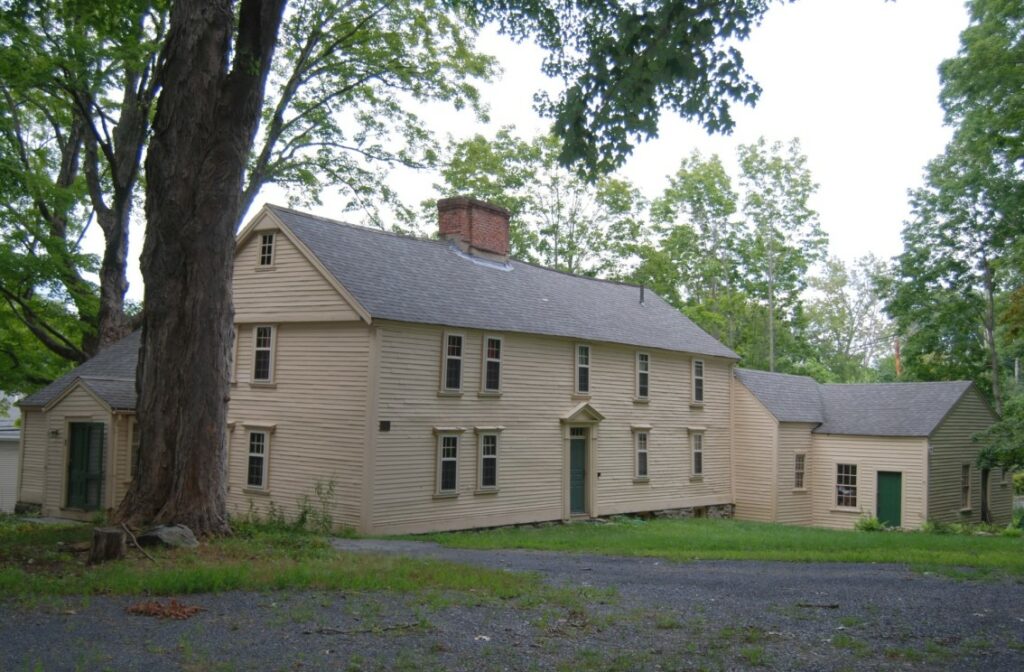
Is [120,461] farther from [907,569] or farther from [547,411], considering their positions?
[907,569]

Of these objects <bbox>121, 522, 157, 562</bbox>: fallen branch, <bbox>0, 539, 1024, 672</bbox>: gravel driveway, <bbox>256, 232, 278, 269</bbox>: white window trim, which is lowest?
<bbox>0, 539, 1024, 672</bbox>: gravel driveway

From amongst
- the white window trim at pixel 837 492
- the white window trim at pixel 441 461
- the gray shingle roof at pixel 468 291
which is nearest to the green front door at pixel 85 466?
the gray shingle roof at pixel 468 291

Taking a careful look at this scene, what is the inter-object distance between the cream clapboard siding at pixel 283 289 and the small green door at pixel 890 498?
1959cm

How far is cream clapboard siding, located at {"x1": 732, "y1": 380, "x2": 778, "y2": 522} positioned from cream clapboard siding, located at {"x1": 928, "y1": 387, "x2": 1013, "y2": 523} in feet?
16.6

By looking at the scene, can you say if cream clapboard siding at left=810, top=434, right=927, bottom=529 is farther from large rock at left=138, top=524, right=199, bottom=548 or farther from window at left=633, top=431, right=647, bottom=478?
large rock at left=138, top=524, right=199, bottom=548

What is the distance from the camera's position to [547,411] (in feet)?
79.3

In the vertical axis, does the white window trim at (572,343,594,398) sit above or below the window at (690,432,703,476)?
above

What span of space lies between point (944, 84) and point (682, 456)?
558 inches

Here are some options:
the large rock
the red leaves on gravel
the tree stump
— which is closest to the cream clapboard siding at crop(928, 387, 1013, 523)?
the large rock

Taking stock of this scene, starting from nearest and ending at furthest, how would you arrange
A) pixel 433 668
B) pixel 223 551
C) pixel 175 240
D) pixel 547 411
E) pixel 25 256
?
pixel 433 668 < pixel 223 551 < pixel 175 240 < pixel 547 411 < pixel 25 256

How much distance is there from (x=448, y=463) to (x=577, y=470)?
5442mm

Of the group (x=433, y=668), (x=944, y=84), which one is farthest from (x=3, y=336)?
(x=944, y=84)

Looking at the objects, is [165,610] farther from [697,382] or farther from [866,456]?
[866,456]

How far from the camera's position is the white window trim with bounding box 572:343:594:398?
25219 mm
